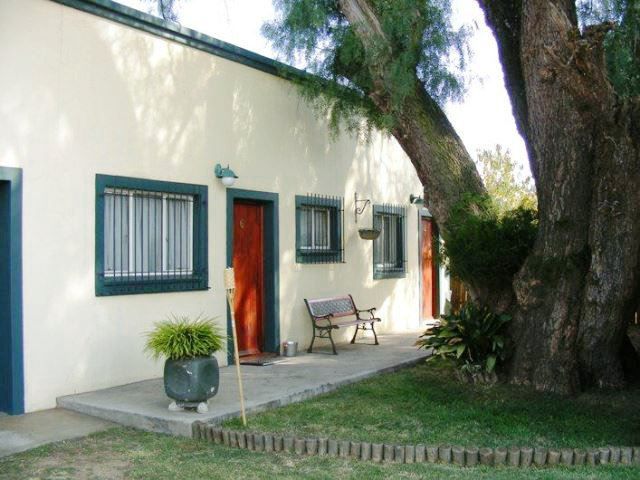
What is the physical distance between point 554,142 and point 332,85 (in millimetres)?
3644

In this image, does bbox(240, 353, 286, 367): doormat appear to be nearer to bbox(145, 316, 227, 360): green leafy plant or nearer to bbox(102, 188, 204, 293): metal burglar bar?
bbox(102, 188, 204, 293): metal burglar bar

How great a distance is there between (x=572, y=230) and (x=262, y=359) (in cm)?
457

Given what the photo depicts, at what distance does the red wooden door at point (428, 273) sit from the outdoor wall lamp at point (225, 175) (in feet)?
21.8

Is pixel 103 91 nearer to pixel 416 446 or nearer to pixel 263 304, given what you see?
pixel 263 304

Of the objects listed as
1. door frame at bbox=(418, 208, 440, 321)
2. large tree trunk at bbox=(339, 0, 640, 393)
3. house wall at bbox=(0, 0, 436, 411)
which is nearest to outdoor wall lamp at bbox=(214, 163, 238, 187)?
house wall at bbox=(0, 0, 436, 411)

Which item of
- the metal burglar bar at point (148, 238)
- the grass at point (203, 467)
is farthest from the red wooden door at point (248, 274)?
the grass at point (203, 467)

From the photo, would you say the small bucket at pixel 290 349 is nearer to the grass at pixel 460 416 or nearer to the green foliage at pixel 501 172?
the grass at pixel 460 416

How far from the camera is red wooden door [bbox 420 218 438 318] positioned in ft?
52.8

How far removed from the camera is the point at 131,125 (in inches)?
354

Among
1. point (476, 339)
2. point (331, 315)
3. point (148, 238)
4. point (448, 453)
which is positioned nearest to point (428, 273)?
point (331, 315)

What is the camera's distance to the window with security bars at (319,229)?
38.9 ft

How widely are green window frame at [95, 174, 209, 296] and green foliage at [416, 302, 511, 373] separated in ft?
10.4

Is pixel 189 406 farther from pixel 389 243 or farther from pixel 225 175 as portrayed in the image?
pixel 389 243

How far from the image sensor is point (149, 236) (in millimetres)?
9227
